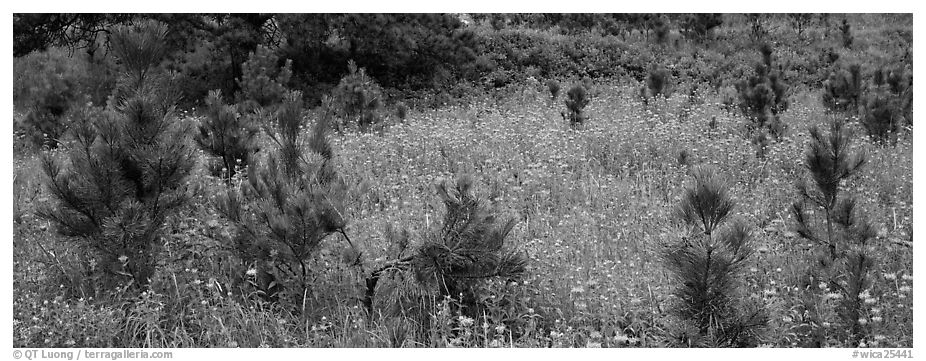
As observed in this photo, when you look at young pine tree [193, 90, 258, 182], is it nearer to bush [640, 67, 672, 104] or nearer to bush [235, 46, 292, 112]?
A: bush [235, 46, 292, 112]

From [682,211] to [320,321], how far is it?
2.14 m

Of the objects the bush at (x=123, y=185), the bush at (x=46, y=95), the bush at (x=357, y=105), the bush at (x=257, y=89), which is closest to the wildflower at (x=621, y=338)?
the bush at (x=123, y=185)

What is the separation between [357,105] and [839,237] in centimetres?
730

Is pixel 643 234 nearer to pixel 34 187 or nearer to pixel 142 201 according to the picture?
pixel 142 201

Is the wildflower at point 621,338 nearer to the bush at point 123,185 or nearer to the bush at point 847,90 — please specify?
the bush at point 123,185

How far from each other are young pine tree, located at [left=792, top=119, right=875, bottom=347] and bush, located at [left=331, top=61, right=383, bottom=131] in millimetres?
6279

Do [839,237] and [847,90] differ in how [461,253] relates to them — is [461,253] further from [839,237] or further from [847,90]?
[847,90]

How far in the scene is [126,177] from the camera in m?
4.32

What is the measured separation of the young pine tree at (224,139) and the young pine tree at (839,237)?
15.6 ft

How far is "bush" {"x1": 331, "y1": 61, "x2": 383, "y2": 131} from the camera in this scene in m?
9.87

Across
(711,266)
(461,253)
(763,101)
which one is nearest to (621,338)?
(711,266)

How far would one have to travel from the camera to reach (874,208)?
5.44 metres

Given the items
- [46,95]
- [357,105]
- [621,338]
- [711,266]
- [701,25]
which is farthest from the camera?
[701,25]

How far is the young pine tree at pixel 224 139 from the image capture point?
6516mm
